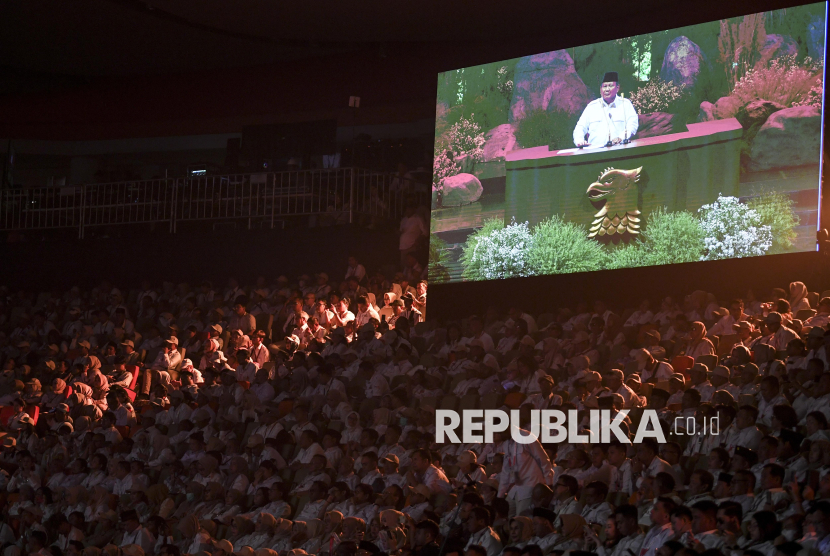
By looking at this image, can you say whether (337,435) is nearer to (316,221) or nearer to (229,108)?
(316,221)

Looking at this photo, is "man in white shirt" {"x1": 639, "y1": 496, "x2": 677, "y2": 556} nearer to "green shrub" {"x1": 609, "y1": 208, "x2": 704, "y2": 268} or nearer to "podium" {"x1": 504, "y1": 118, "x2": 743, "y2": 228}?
"green shrub" {"x1": 609, "y1": 208, "x2": 704, "y2": 268}

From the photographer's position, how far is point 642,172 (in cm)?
1126

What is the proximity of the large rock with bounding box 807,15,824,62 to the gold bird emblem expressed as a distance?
190cm

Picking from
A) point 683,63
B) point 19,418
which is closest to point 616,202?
point 683,63

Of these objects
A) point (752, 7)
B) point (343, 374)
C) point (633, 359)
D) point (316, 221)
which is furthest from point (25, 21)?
point (633, 359)

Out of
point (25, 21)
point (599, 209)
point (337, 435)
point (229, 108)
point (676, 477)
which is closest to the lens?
point (676, 477)

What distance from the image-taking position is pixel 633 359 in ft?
31.0

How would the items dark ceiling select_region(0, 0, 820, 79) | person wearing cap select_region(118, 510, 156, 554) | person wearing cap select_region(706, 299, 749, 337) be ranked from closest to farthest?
1. person wearing cap select_region(118, 510, 156, 554)
2. person wearing cap select_region(706, 299, 749, 337)
3. dark ceiling select_region(0, 0, 820, 79)

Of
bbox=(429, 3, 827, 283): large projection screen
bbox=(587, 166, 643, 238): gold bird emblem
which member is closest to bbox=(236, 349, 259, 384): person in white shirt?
bbox=(429, 3, 827, 283): large projection screen

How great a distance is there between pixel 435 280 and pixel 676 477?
232 inches

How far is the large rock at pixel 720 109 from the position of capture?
426 inches

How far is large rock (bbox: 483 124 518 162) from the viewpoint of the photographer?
1224 centimetres

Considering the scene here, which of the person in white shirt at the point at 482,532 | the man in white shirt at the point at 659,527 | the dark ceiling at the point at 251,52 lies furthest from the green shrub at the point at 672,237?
the man in white shirt at the point at 659,527

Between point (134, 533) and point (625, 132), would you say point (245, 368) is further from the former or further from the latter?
point (625, 132)
